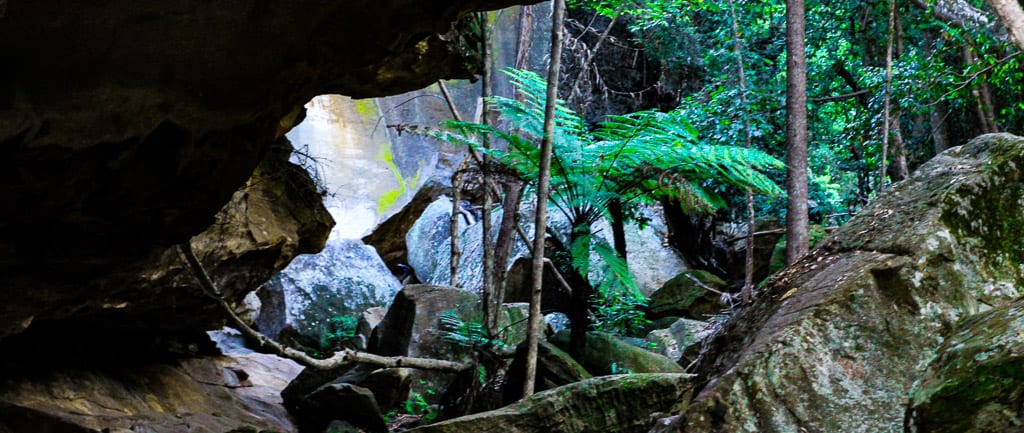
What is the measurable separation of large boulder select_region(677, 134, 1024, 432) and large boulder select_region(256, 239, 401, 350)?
7749 millimetres

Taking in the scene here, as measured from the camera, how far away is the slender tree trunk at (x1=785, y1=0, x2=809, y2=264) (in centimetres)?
775

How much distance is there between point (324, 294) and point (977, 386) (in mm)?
10013

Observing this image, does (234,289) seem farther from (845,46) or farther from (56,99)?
(845,46)

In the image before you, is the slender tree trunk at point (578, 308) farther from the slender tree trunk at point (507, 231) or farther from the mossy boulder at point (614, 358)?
the slender tree trunk at point (507, 231)

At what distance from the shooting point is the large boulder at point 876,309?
3141 mm

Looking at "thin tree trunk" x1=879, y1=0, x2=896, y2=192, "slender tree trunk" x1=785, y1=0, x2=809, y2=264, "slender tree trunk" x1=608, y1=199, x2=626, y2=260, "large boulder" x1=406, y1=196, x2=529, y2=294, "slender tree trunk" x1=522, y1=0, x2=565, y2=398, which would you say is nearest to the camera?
"slender tree trunk" x1=522, y1=0, x2=565, y2=398

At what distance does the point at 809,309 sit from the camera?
3.35 metres

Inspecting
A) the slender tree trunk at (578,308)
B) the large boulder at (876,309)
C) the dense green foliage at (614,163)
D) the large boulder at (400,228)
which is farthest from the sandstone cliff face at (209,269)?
the large boulder at (400,228)

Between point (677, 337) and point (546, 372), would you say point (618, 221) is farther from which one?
point (677, 337)

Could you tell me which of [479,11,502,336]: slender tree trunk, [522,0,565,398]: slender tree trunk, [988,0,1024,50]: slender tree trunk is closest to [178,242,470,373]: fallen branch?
[479,11,502,336]: slender tree trunk

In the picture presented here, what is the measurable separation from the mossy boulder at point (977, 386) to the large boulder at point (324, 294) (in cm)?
909

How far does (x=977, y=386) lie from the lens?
197 cm

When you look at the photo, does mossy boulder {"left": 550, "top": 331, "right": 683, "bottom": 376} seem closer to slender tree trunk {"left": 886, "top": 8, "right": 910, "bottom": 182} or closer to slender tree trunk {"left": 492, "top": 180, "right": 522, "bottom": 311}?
slender tree trunk {"left": 492, "top": 180, "right": 522, "bottom": 311}

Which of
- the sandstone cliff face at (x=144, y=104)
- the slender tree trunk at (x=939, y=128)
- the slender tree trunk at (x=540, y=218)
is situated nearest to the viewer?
the sandstone cliff face at (x=144, y=104)
